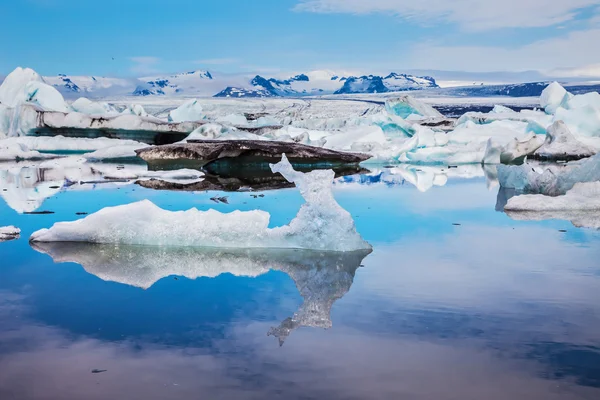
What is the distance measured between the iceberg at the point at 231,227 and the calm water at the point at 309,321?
88 millimetres

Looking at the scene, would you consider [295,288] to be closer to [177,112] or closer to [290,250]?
[290,250]

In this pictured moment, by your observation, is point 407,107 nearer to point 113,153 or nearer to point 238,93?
point 113,153

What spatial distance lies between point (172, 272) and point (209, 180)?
3.95 meters

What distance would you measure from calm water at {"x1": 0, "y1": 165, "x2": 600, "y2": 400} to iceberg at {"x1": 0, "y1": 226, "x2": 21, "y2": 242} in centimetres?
4

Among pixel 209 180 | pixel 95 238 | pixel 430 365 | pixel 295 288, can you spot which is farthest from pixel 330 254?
pixel 209 180

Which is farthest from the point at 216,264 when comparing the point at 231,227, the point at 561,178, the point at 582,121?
the point at 582,121

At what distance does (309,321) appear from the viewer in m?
1.68

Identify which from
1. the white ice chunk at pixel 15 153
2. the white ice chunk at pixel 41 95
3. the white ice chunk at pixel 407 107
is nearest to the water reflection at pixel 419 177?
the white ice chunk at pixel 15 153

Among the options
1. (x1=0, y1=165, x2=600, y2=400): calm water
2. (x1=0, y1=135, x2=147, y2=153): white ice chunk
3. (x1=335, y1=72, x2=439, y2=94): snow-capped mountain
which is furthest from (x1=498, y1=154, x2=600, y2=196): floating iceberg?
(x1=335, y1=72, x2=439, y2=94): snow-capped mountain

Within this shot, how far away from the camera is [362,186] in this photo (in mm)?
5637

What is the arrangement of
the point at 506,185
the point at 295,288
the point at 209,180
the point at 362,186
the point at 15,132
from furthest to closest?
the point at 15,132
the point at 209,180
the point at 362,186
the point at 506,185
the point at 295,288

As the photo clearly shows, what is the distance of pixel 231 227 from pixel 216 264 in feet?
1.00

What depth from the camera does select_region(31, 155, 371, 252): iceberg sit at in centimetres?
258

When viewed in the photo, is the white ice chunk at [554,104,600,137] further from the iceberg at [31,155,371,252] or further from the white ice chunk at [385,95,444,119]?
the iceberg at [31,155,371,252]
